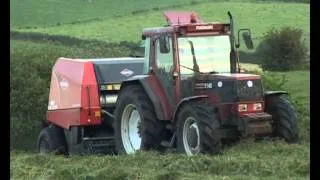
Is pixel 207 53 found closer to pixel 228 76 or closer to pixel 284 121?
pixel 228 76

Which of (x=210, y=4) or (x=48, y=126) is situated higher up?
(x=210, y=4)

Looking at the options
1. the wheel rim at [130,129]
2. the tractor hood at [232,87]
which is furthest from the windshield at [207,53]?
the wheel rim at [130,129]

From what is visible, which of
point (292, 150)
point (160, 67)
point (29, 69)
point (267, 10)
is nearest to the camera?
point (292, 150)

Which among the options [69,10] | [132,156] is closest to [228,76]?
[132,156]

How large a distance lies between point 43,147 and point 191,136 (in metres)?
5.25

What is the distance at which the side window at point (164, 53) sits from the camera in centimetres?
1057

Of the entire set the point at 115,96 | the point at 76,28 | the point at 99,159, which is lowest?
the point at 99,159

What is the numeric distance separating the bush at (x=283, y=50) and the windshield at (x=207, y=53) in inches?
774

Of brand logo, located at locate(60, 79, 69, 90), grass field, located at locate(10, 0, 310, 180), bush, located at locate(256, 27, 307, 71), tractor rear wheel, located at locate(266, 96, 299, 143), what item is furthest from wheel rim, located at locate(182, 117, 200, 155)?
bush, located at locate(256, 27, 307, 71)

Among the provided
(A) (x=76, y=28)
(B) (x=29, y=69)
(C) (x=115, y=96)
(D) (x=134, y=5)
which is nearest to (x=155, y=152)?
(C) (x=115, y=96)

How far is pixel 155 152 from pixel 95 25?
3071 centimetres

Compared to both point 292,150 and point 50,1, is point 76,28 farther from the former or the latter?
point 292,150

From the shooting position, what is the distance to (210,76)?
10.3m

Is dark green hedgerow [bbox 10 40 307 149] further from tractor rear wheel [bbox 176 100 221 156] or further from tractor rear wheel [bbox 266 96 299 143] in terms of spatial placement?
tractor rear wheel [bbox 176 100 221 156]
